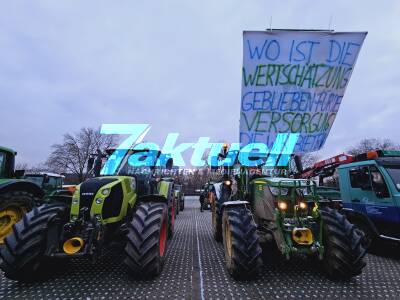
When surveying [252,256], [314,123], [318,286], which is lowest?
[318,286]

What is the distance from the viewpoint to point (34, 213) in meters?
4.03

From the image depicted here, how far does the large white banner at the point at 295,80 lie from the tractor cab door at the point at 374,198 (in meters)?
1.32

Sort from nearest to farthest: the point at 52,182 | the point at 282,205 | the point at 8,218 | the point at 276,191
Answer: the point at 282,205
the point at 276,191
the point at 8,218
the point at 52,182

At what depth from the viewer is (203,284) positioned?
4.05 meters

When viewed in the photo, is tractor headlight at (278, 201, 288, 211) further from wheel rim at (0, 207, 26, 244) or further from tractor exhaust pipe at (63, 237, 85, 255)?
wheel rim at (0, 207, 26, 244)

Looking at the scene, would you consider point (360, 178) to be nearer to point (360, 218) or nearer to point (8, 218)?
point (360, 218)

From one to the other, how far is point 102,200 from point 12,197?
9.67 ft

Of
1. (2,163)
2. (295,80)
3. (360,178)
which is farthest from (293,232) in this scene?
(2,163)

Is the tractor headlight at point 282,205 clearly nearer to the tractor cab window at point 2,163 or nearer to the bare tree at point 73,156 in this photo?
the tractor cab window at point 2,163

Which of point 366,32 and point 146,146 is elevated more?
point 366,32

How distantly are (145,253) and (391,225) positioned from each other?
5031 millimetres

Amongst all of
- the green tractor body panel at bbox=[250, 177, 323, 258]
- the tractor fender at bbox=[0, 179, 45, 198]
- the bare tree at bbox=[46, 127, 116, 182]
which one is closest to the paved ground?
the green tractor body panel at bbox=[250, 177, 323, 258]

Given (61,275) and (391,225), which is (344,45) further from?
(61,275)

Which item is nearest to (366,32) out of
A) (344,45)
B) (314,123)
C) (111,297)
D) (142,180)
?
(344,45)
